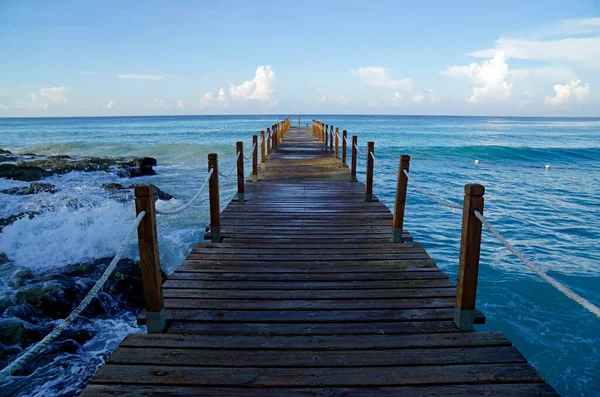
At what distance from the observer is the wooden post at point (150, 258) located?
2.88m

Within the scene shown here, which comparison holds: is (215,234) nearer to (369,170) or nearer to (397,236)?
(397,236)

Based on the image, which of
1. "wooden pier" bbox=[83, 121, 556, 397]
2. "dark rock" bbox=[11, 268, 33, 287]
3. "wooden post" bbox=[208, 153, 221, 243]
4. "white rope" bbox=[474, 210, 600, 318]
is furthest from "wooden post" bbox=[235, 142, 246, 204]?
"white rope" bbox=[474, 210, 600, 318]

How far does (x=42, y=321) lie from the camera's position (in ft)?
17.9

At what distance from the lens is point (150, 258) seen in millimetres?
2947

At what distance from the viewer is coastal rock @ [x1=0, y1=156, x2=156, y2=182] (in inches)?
735

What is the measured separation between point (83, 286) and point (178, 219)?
506 cm

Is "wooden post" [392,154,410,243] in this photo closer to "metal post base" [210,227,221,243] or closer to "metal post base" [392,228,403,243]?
"metal post base" [392,228,403,243]

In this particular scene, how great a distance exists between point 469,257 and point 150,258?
2.40 m

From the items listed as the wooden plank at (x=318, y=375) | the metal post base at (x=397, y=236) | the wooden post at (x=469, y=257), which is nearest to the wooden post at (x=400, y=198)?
the metal post base at (x=397, y=236)

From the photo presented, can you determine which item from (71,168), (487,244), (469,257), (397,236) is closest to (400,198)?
(397,236)

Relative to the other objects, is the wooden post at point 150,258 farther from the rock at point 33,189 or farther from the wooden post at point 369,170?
the rock at point 33,189

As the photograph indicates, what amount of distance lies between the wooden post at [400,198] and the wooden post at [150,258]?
10.7ft

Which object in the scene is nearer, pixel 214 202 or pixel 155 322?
pixel 155 322

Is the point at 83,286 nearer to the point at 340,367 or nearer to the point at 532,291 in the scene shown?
the point at 340,367
